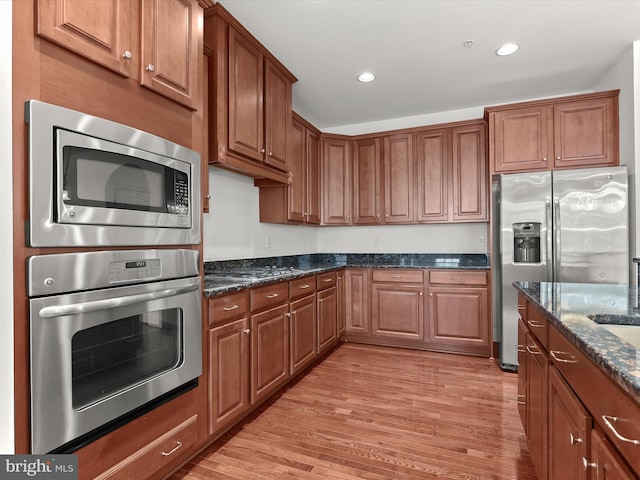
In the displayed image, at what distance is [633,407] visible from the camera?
0.70 metres

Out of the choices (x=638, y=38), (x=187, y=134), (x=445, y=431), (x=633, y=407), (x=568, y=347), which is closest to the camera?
(x=633, y=407)

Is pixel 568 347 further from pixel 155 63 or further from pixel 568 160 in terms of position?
pixel 568 160

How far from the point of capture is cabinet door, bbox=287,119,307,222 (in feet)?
11.6

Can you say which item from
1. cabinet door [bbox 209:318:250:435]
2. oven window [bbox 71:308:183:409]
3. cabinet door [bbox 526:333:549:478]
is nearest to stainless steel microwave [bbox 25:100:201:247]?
oven window [bbox 71:308:183:409]

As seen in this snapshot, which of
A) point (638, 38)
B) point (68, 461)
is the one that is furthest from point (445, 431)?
point (638, 38)

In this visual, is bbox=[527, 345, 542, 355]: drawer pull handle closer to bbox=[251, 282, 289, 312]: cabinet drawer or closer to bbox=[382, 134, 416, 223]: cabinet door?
bbox=[251, 282, 289, 312]: cabinet drawer

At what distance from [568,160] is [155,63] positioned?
3.50 meters

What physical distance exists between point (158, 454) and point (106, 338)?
0.62 m

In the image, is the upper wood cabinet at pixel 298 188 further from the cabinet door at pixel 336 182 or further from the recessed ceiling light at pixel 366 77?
the recessed ceiling light at pixel 366 77

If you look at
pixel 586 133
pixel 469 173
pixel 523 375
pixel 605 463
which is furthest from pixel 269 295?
pixel 586 133

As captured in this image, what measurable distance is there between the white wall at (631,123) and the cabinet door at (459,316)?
49.8 inches

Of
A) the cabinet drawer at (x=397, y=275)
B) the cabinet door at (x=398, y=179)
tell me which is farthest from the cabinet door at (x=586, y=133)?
the cabinet drawer at (x=397, y=275)

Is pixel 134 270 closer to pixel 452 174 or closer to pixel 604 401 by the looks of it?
pixel 604 401

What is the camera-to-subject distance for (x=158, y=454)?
1.56 meters
